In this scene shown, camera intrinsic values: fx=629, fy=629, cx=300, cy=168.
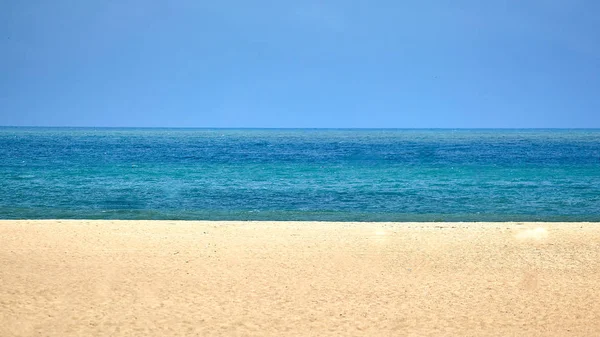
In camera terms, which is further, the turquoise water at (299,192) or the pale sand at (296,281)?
the turquoise water at (299,192)

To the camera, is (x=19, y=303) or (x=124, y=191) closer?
(x=19, y=303)

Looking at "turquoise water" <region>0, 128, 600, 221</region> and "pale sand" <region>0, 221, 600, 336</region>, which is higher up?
"pale sand" <region>0, 221, 600, 336</region>

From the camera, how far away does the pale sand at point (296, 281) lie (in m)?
11.3

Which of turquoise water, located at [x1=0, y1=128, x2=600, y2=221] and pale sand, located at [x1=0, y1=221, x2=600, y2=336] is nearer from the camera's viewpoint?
pale sand, located at [x1=0, y1=221, x2=600, y2=336]

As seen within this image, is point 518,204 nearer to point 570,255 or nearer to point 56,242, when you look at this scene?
point 570,255

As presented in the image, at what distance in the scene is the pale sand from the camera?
36.9 feet

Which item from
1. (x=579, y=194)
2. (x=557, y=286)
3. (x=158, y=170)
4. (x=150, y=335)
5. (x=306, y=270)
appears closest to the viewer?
(x=150, y=335)

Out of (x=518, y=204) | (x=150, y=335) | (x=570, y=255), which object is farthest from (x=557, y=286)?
(x=518, y=204)

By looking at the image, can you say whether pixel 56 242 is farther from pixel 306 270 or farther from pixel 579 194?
pixel 579 194

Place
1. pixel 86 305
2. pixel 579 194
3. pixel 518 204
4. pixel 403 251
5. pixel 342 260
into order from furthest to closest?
pixel 579 194 → pixel 518 204 → pixel 403 251 → pixel 342 260 → pixel 86 305

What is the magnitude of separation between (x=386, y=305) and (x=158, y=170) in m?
42.1

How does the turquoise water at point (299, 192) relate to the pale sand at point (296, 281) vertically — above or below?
below

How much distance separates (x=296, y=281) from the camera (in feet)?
46.1

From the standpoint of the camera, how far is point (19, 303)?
1209 centimetres
